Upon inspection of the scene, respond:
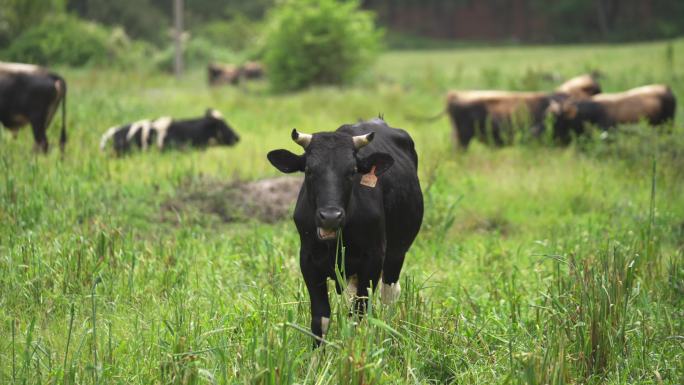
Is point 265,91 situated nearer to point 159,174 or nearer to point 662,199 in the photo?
Answer: point 159,174

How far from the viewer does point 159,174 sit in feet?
31.0

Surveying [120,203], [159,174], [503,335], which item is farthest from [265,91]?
[503,335]

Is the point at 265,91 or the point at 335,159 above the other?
the point at 335,159

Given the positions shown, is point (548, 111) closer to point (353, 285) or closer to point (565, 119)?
point (565, 119)

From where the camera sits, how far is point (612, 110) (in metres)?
12.1

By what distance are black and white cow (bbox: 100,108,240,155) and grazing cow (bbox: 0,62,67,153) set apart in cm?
85

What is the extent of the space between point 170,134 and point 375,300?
329 inches

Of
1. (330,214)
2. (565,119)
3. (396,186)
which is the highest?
(330,214)

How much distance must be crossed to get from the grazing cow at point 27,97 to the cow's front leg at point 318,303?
7.09m

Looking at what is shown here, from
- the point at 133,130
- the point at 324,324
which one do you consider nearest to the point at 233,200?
the point at 133,130

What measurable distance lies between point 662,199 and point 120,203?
17.8ft

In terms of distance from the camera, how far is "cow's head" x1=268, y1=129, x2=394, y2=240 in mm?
3988

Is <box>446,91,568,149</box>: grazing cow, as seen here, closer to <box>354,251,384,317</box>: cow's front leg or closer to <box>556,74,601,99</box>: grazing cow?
<box>556,74,601,99</box>: grazing cow

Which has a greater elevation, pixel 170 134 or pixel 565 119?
pixel 565 119
